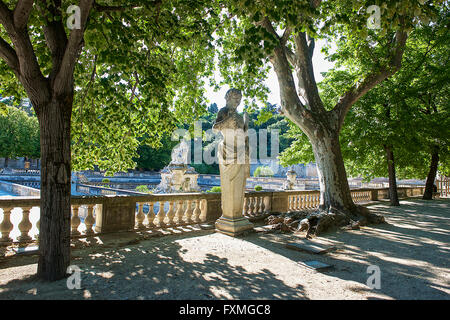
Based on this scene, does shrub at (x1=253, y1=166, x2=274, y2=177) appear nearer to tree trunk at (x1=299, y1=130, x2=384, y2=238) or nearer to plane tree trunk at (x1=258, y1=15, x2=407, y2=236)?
plane tree trunk at (x1=258, y1=15, x2=407, y2=236)

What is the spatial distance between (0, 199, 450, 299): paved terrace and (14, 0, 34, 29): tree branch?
3.18m

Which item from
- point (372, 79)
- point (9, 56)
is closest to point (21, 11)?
point (9, 56)

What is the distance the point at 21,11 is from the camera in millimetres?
3336

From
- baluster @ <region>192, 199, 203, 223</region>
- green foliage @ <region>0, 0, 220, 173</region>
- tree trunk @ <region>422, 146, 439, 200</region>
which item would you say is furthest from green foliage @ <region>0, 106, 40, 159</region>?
tree trunk @ <region>422, 146, 439, 200</region>

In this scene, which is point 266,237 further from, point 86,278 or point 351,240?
point 86,278

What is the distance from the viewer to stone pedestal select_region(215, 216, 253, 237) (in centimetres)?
Answer: 630

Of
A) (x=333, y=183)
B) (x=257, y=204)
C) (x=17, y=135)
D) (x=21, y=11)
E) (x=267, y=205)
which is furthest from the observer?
(x=17, y=135)

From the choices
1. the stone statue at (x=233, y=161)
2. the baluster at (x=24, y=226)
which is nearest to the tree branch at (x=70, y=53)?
the baluster at (x=24, y=226)

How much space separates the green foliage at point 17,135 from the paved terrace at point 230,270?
1656 inches

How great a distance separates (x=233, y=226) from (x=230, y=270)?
2.25 metres

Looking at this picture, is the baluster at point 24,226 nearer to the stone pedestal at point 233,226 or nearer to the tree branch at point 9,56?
the tree branch at point 9,56

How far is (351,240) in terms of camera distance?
6.30 metres

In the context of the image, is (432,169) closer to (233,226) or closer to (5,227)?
(233,226)

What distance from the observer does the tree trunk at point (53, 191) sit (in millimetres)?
3475
